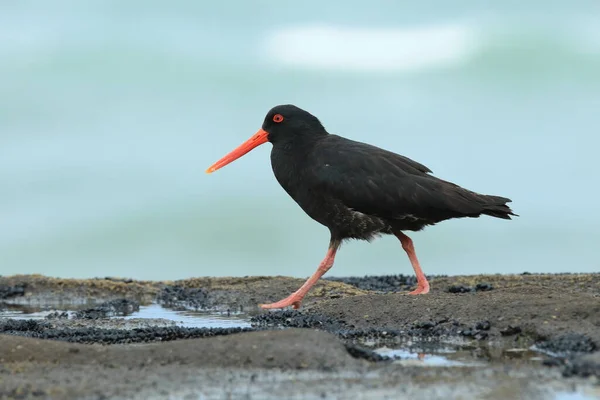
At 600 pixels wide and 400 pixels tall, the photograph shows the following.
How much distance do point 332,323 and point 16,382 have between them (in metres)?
3.93

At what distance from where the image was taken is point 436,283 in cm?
1320

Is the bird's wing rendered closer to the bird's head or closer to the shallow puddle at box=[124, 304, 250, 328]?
the bird's head

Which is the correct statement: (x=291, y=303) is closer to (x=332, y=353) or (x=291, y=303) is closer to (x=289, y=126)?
(x=289, y=126)

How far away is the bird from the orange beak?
1.04 meters

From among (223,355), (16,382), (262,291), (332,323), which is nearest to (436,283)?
(262,291)

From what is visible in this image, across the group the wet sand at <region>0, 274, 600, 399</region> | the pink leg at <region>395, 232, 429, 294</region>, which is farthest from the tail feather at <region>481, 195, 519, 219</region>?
the wet sand at <region>0, 274, 600, 399</region>

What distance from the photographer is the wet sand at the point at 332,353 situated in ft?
18.1

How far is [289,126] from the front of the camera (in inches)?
464

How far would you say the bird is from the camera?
1048 centimetres

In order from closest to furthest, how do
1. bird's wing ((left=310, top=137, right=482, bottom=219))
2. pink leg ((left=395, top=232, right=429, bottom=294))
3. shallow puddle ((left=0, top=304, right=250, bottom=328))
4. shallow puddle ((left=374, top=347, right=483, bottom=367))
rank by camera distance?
shallow puddle ((left=374, top=347, right=483, bottom=367)) → shallow puddle ((left=0, top=304, right=250, bottom=328)) → bird's wing ((left=310, top=137, right=482, bottom=219)) → pink leg ((left=395, top=232, right=429, bottom=294))

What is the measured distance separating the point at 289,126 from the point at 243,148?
132 centimetres

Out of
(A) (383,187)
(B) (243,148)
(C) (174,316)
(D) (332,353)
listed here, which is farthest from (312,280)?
(D) (332,353)

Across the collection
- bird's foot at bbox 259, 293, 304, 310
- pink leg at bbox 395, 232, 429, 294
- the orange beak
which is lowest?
bird's foot at bbox 259, 293, 304, 310

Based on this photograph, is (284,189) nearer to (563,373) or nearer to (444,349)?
(444,349)
